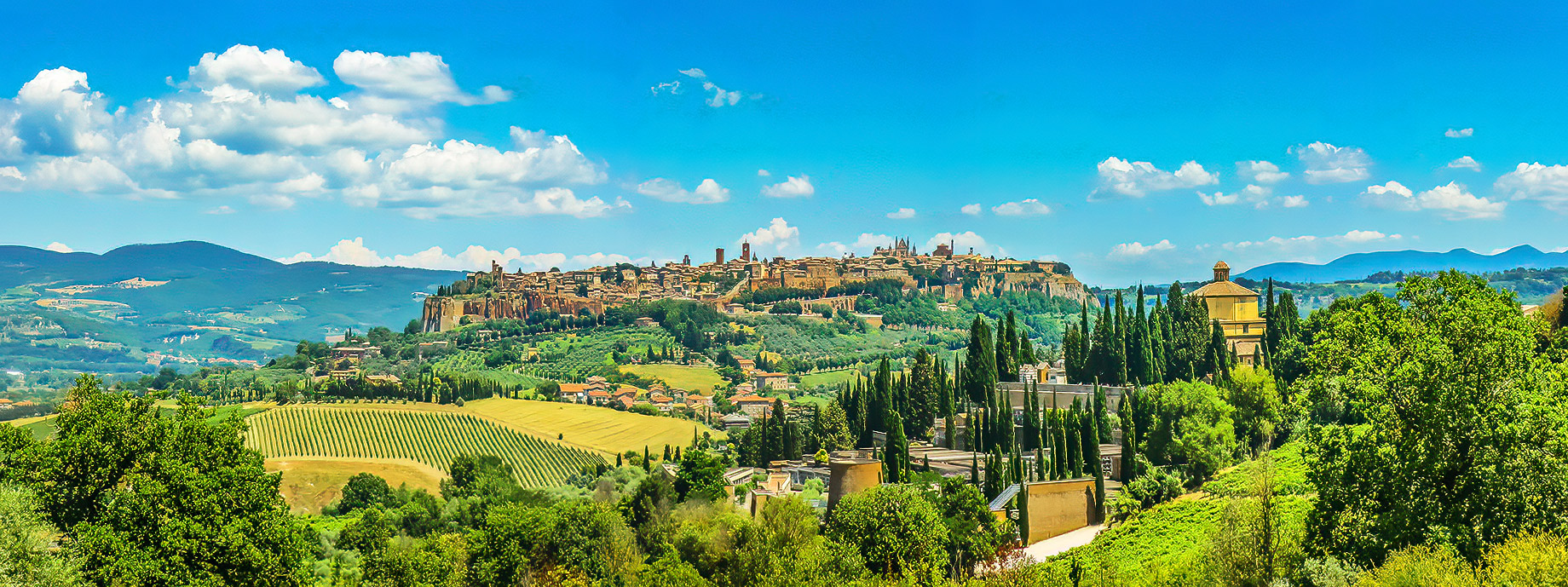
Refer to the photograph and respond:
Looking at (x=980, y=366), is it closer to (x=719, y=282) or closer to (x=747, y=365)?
(x=747, y=365)

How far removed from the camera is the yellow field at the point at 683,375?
366 ft

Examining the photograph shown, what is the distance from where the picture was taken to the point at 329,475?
69.0 metres

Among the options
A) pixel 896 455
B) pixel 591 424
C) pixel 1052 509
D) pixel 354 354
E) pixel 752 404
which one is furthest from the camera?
pixel 354 354

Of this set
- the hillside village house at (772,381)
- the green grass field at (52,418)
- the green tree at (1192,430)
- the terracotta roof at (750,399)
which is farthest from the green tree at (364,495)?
the hillside village house at (772,381)

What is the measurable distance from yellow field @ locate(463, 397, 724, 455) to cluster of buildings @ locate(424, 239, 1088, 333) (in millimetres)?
A: 57270

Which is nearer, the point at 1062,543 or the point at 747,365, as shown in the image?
the point at 1062,543

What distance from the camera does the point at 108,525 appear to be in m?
18.9

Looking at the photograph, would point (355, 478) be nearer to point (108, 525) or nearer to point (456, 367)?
point (108, 525)

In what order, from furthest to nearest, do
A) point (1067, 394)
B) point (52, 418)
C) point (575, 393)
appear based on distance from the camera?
point (575, 393), point (52, 418), point (1067, 394)

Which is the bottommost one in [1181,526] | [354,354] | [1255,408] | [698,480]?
[698,480]

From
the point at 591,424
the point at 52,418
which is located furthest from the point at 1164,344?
the point at 52,418

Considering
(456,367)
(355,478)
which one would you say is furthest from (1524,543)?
(456,367)

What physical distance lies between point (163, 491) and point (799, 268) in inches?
6144

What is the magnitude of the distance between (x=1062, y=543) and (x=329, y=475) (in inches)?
1965
